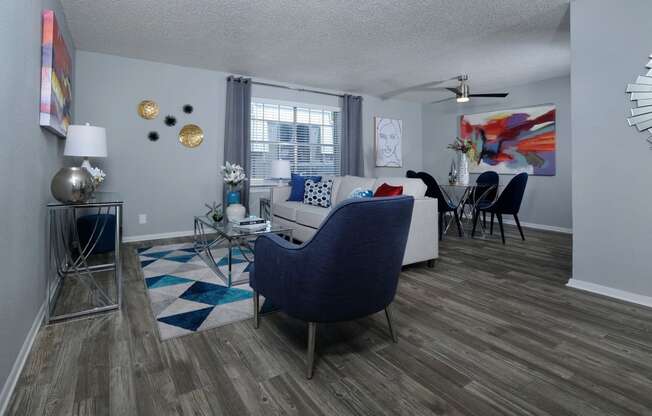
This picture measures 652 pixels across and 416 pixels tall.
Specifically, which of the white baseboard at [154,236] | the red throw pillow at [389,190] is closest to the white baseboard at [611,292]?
the red throw pillow at [389,190]

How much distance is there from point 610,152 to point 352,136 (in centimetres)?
417

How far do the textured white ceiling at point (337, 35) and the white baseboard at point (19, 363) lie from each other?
2.67m

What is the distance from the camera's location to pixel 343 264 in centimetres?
150

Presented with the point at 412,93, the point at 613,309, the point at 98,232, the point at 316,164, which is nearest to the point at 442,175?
the point at 412,93

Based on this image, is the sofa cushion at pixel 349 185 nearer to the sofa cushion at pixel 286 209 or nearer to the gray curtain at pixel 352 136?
the sofa cushion at pixel 286 209

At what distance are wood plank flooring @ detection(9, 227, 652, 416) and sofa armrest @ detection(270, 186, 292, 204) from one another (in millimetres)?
2525

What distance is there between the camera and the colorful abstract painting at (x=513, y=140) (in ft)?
18.1

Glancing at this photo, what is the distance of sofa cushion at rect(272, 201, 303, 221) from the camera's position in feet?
14.0

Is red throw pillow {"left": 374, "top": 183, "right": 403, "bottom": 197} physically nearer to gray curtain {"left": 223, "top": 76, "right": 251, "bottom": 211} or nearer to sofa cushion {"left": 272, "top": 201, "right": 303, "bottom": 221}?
sofa cushion {"left": 272, "top": 201, "right": 303, "bottom": 221}

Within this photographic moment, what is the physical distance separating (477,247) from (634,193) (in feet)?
6.17

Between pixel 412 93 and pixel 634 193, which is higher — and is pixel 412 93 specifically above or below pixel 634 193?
above

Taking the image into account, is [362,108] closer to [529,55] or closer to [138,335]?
[529,55]

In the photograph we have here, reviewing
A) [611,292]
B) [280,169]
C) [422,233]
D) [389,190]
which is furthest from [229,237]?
[611,292]

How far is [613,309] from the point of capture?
7.80 ft
